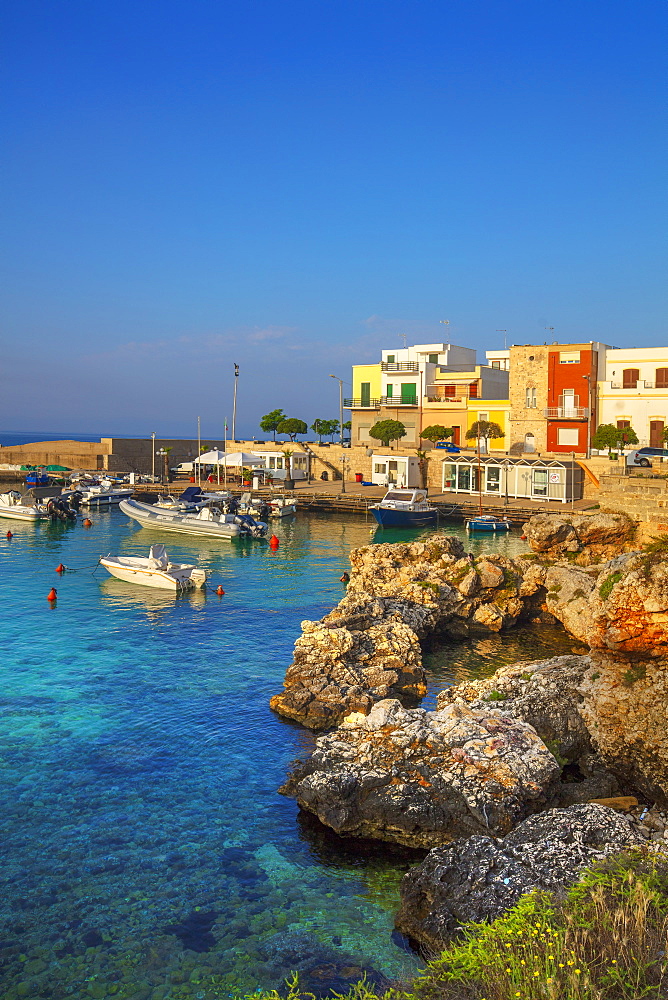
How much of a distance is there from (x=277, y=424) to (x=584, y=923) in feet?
263

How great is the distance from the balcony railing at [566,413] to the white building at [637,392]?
1.47m

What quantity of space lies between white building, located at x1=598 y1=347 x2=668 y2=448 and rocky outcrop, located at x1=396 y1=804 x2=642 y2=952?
2404 inches

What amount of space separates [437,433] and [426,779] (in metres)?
65.4

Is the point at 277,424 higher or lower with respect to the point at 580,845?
higher

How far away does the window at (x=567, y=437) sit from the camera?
71.6 m

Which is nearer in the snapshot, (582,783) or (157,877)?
(157,877)

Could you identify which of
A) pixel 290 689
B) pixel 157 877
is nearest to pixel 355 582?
pixel 290 689

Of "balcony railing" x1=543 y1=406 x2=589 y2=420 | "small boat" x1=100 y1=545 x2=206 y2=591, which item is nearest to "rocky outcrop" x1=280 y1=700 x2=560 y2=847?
"small boat" x1=100 y1=545 x2=206 y2=591

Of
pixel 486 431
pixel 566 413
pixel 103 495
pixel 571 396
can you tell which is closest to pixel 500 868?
pixel 103 495

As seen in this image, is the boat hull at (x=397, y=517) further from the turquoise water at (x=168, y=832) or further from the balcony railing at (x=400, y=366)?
the balcony railing at (x=400, y=366)

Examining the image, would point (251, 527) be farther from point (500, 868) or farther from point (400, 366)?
point (500, 868)

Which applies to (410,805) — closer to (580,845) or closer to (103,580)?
(580,845)

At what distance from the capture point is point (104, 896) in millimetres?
11758

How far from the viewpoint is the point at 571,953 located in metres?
6.54
